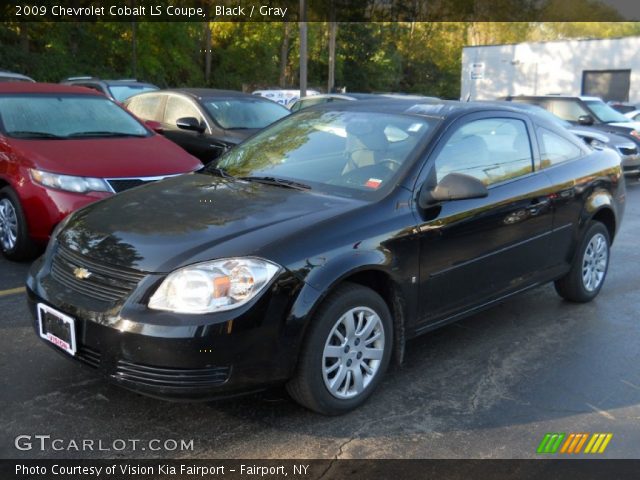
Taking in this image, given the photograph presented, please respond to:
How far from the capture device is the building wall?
32156 millimetres

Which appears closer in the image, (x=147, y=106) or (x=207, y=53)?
(x=147, y=106)

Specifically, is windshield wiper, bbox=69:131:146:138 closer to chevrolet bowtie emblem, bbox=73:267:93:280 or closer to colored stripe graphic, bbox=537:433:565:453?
chevrolet bowtie emblem, bbox=73:267:93:280

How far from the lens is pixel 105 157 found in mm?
5969

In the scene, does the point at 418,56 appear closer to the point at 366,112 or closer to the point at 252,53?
the point at 252,53

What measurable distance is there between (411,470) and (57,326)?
1.84 meters

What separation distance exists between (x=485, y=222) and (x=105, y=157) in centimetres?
353

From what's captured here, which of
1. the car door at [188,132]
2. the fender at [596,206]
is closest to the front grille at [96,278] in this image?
the fender at [596,206]

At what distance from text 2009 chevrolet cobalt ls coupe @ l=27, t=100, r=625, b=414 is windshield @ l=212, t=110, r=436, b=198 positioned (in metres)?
0.01

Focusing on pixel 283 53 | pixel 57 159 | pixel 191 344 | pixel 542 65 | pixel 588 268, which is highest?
pixel 283 53

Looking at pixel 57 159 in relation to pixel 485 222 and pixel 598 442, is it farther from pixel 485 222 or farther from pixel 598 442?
pixel 598 442

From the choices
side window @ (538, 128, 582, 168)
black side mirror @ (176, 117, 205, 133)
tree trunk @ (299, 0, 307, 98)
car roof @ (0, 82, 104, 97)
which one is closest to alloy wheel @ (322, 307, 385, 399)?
side window @ (538, 128, 582, 168)

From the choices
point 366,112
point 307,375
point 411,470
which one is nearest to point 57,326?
point 307,375

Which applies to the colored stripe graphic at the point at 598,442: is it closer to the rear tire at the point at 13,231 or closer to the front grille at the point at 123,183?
the front grille at the point at 123,183

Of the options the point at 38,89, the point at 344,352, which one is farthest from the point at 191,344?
the point at 38,89
